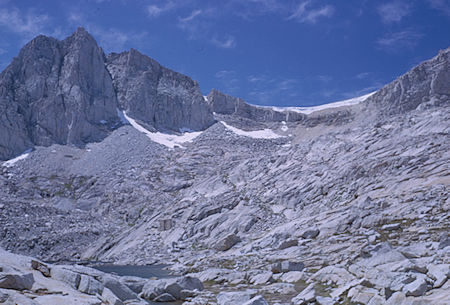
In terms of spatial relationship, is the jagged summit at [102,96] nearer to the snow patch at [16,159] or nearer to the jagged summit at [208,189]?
the jagged summit at [208,189]

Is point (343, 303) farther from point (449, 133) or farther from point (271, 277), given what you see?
point (449, 133)

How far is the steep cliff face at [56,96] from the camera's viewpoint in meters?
118

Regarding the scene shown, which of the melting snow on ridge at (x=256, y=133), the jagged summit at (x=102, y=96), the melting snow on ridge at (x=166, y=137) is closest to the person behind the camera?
the jagged summit at (x=102, y=96)

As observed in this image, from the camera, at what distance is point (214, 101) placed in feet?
544

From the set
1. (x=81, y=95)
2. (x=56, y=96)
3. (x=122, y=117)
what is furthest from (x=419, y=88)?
(x=56, y=96)

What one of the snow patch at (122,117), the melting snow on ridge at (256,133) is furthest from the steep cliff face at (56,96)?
the melting snow on ridge at (256,133)

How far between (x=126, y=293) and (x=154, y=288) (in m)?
3.85

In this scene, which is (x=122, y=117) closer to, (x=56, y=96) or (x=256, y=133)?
(x=56, y=96)

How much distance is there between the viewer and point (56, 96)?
12700 centimetres

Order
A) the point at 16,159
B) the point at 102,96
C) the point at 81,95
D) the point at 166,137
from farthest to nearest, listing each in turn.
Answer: the point at 102,96 < the point at 166,137 < the point at 81,95 < the point at 16,159

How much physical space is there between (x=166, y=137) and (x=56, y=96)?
128 feet

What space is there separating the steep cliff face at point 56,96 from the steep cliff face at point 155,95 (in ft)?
25.5

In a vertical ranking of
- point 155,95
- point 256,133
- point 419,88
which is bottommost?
point 256,133

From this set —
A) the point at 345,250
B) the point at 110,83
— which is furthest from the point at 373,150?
the point at 110,83
